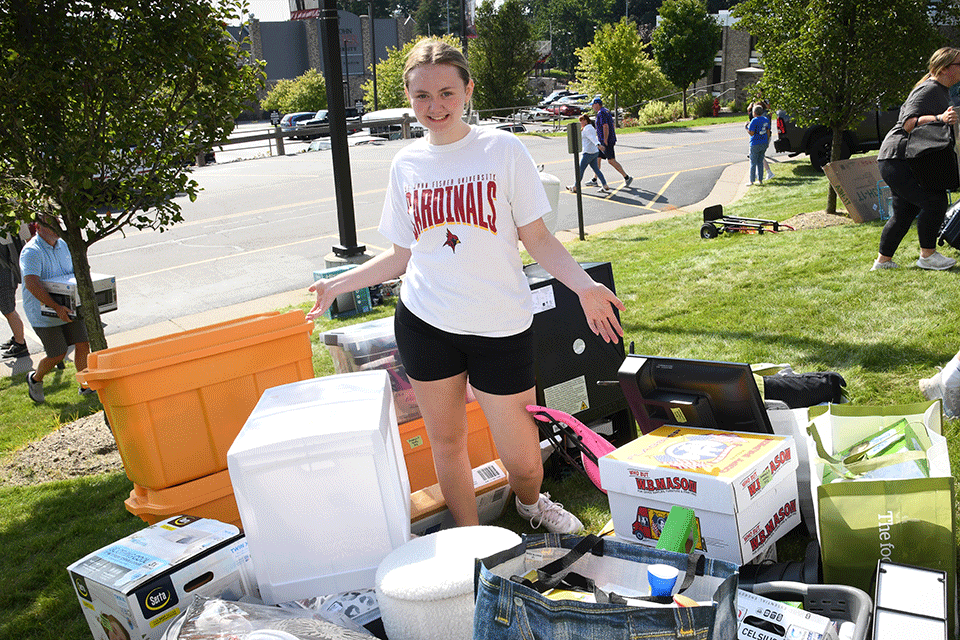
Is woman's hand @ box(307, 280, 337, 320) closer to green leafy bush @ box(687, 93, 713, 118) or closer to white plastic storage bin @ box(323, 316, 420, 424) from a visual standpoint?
white plastic storage bin @ box(323, 316, 420, 424)

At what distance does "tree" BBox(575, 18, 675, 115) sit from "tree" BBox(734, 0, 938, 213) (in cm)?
2710

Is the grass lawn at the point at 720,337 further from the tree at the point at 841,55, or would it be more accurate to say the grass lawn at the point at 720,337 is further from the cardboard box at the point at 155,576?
the tree at the point at 841,55

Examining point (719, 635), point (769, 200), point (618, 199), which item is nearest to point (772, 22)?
point (769, 200)

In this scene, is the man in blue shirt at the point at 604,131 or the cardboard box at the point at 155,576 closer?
the cardboard box at the point at 155,576

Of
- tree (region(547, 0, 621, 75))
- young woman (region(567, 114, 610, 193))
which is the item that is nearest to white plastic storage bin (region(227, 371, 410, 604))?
young woman (region(567, 114, 610, 193))

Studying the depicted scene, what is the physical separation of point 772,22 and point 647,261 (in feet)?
13.6

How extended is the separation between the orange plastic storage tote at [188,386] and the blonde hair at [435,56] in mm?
1370

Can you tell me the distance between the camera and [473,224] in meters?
2.58

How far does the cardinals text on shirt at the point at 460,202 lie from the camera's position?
256 cm

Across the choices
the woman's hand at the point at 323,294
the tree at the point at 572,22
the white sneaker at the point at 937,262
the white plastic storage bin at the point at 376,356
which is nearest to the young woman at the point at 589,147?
the white sneaker at the point at 937,262

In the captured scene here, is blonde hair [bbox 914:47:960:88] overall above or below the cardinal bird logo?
above

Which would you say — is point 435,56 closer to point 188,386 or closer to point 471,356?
point 471,356

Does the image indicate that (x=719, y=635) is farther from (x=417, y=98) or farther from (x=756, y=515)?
(x=417, y=98)

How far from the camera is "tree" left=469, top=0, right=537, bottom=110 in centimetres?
4072
